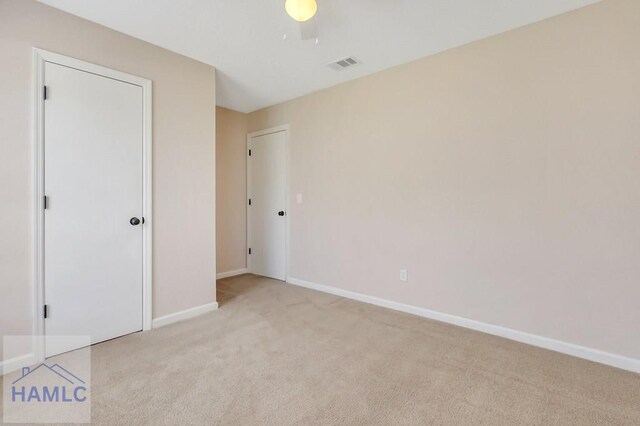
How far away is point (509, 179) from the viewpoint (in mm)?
2562

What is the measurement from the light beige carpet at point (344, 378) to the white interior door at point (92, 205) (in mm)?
351

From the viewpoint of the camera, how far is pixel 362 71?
3.33 metres

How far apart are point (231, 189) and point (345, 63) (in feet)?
8.45

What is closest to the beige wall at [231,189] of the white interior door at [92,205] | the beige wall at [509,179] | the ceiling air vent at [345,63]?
the beige wall at [509,179]

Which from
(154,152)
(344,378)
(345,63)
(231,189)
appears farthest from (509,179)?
(231,189)

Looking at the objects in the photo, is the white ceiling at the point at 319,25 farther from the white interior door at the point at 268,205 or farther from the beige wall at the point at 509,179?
the white interior door at the point at 268,205

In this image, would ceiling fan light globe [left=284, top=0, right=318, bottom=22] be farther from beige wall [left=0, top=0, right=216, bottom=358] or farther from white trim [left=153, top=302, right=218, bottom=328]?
white trim [left=153, top=302, right=218, bottom=328]

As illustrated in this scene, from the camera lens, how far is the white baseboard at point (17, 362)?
204 centimetres

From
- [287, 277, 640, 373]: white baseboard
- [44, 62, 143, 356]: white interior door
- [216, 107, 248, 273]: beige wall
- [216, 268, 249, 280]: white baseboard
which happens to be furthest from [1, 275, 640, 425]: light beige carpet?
[216, 107, 248, 273]: beige wall

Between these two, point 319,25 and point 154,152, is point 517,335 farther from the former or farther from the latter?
point 154,152

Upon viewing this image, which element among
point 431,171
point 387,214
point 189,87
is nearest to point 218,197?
point 189,87

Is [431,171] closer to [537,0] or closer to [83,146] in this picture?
[537,0]

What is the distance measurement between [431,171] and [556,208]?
1036 mm

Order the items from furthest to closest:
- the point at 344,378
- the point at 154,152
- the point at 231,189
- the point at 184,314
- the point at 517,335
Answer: the point at 231,189 → the point at 184,314 → the point at 154,152 → the point at 517,335 → the point at 344,378
